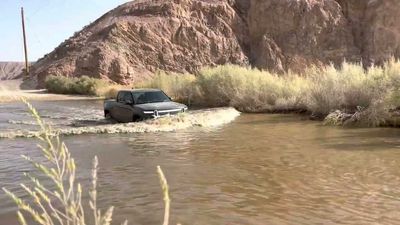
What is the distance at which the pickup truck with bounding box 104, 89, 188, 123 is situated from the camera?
17.1 m

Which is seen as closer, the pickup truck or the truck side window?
the pickup truck

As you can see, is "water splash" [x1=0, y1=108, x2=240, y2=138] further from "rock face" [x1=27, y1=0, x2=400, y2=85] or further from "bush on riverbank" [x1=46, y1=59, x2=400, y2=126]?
"rock face" [x1=27, y1=0, x2=400, y2=85]

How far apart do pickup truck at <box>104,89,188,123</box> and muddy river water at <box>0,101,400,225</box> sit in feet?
5.22

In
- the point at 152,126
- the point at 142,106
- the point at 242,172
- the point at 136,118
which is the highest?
the point at 142,106

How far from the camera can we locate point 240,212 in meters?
6.44

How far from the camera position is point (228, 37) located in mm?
61188

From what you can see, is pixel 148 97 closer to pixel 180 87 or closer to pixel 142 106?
pixel 142 106

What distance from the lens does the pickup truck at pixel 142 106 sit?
1712 centimetres

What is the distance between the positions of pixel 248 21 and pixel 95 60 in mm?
18873

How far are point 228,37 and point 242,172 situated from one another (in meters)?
53.2

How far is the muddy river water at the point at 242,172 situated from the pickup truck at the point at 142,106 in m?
1.59

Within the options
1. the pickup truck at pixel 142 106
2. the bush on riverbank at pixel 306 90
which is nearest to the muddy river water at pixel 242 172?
the pickup truck at pixel 142 106

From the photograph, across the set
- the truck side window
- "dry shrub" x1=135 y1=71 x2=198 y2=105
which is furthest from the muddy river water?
"dry shrub" x1=135 y1=71 x2=198 y2=105

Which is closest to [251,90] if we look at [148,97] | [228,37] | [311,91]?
[311,91]
